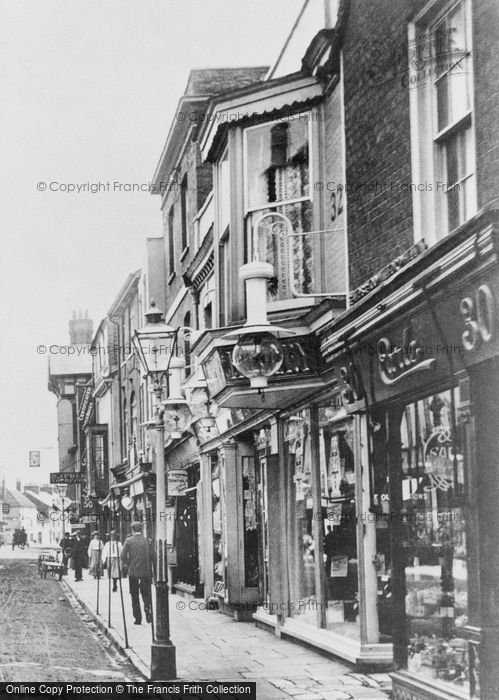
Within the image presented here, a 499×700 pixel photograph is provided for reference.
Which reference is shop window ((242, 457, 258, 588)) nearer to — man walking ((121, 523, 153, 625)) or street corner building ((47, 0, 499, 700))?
street corner building ((47, 0, 499, 700))

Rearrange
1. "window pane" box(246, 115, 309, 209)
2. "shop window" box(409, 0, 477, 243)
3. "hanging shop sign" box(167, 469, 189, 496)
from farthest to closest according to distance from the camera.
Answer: "hanging shop sign" box(167, 469, 189, 496) → "window pane" box(246, 115, 309, 209) → "shop window" box(409, 0, 477, 243)

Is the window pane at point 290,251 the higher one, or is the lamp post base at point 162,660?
the window pane at point 290,251

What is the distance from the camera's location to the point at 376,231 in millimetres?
9531

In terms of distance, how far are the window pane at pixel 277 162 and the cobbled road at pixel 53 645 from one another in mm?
5056

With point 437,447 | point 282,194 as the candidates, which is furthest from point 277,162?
point 437,447

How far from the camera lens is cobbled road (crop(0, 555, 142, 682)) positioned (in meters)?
10.3

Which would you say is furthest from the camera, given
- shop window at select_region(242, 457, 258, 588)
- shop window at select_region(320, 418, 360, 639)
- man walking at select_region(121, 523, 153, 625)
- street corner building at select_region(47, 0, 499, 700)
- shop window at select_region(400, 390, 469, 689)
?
shop window at select_region(242, 457, 258, 588)

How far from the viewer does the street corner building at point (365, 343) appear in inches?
282

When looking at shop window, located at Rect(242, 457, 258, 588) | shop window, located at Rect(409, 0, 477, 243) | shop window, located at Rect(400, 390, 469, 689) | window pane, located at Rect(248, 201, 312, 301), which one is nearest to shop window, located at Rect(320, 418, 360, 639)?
window pane, located at Rect(248, 201, 312, 301)

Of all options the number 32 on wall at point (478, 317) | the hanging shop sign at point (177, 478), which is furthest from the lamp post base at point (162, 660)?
the hanging shop sign at point (177, 478)

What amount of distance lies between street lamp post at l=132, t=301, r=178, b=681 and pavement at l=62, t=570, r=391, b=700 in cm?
24

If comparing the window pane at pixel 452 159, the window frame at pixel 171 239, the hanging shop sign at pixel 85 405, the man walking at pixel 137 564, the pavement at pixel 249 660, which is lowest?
the pavement at pixel 249 660

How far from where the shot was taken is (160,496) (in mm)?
10617

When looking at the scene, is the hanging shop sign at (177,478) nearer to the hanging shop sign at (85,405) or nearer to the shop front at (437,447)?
the shop front at (437,447)
